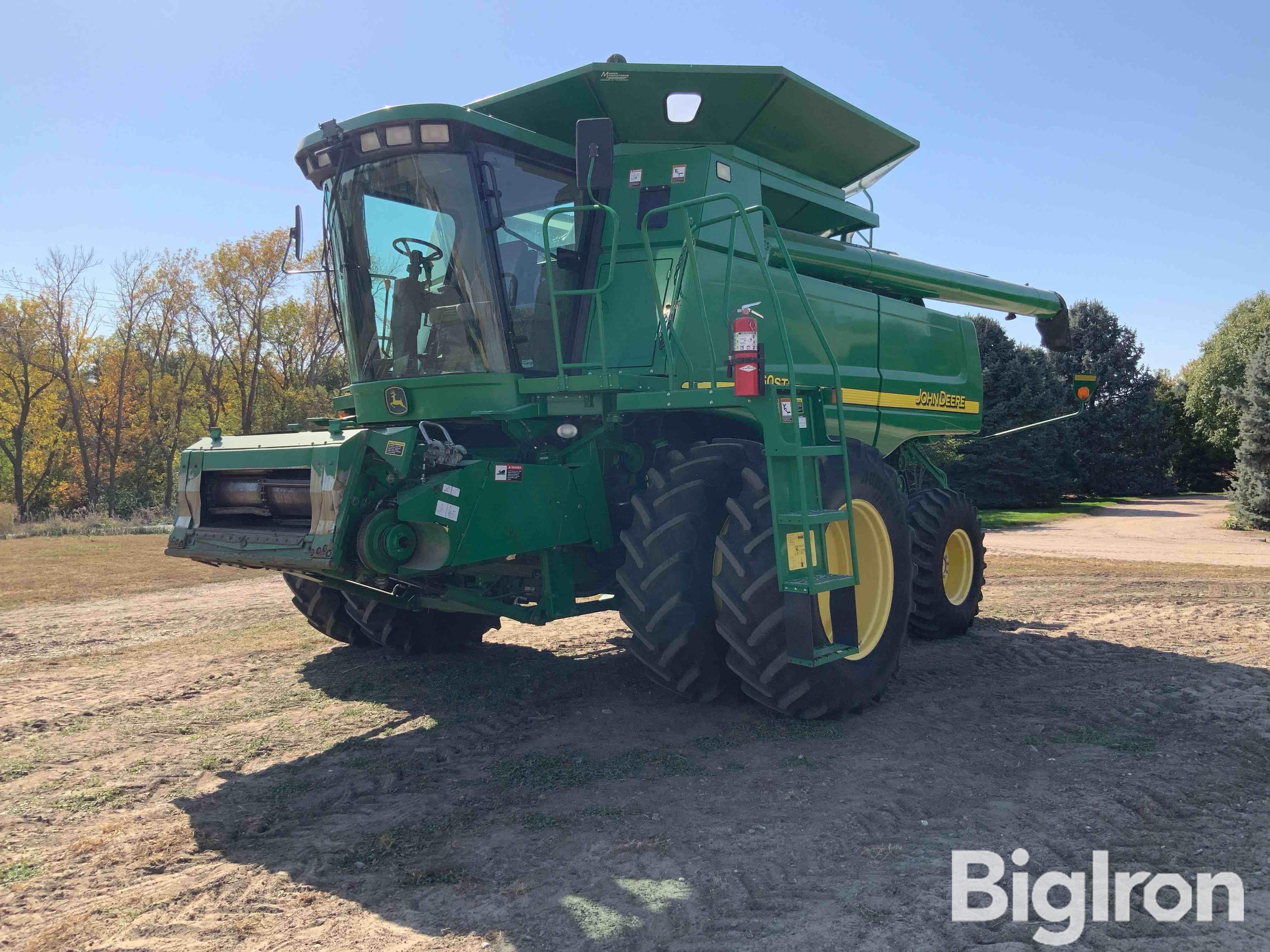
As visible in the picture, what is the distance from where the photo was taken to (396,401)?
5.34m

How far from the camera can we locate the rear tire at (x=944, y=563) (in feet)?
24.6

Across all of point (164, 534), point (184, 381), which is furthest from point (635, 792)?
point (184, 381)

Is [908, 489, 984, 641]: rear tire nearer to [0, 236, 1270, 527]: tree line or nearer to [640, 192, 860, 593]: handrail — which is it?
[640, 192, 860, 593]: handrail

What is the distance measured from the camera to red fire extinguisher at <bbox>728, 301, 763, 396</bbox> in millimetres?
4645

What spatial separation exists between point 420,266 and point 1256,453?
22.7 metres

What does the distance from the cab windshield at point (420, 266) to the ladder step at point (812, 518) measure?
1755 millimetres

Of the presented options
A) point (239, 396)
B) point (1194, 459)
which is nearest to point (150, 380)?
point (239, 396)

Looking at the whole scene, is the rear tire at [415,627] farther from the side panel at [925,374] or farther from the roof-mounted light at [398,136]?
the side panel at [925,374]

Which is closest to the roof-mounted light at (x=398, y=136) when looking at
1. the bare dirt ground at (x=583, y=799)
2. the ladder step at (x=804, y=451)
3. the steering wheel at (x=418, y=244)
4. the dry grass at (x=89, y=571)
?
the steering wheel at (x=418, y=244)

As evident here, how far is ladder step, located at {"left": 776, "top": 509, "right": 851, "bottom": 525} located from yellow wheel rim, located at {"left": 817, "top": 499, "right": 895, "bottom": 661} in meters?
0.50

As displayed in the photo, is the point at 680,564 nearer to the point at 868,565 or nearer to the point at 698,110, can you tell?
the point at 868,565

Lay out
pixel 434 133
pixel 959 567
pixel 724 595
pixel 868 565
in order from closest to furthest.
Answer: pixel 724 595
pixel 434 133
pixel 868 565
pixel 959 567

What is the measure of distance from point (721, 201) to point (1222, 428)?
3969cm

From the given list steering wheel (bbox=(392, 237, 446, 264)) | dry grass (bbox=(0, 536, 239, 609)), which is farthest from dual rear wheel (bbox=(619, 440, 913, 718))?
dry grass (bbox=(0, 536, 239, 609))
